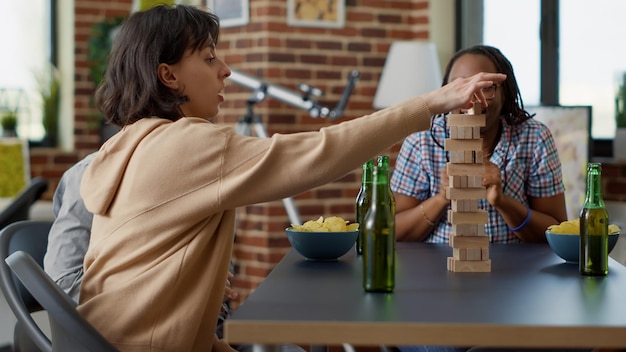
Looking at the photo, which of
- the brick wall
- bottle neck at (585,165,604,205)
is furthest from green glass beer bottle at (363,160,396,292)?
the brick wall

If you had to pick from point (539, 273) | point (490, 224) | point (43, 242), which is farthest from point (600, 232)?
point (43, 242)

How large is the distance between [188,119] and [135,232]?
23cm

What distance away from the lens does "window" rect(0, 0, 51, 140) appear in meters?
6.10

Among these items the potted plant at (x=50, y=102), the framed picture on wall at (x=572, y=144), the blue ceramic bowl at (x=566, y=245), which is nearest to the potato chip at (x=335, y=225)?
the blue ceramic bowl at (x=566, y=245)

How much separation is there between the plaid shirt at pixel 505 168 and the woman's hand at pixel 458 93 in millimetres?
884

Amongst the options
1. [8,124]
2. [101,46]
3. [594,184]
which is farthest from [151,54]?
[8,124]

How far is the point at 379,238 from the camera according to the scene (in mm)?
1616

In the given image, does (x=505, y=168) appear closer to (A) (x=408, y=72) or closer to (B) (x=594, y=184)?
(B) (x=594, y=184)

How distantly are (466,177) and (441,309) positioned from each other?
17.5 inches

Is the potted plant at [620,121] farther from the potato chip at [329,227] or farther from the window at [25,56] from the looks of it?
the window at [25,56]

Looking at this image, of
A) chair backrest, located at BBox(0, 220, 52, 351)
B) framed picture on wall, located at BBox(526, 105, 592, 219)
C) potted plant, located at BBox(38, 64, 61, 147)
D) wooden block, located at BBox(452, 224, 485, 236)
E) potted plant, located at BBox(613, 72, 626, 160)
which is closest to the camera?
A: wooden block, located at BBox(452, 224, 485, 236)

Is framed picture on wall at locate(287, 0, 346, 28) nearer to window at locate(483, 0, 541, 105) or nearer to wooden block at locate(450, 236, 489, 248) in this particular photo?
window at locate(483, 0, 541, 105)

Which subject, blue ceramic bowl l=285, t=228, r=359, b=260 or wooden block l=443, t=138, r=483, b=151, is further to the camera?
blue ceramic bowl l=285, t=228, r=359, b=260

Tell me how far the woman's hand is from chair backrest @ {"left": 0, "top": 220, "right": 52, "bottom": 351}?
95cm
